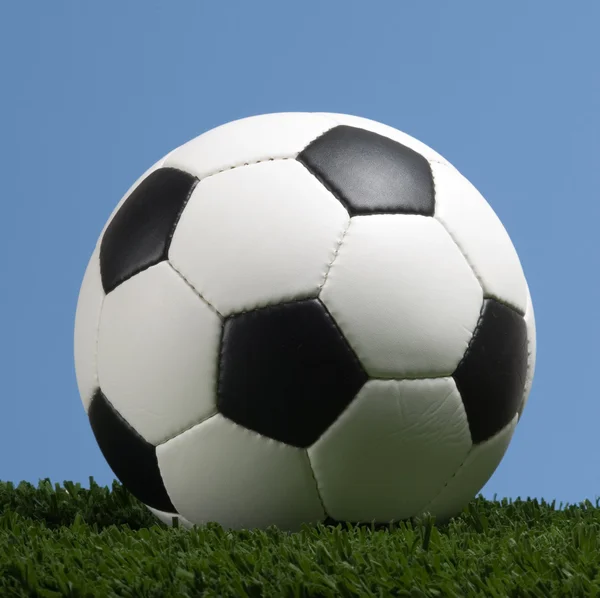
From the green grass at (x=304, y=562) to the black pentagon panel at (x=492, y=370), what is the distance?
366 millimetres

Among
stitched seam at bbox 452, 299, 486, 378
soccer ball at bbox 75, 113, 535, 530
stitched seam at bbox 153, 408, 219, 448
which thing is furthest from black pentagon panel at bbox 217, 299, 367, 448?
stitched seam at bbox 452, 299, 486, 378

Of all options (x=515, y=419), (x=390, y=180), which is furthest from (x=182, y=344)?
(x=515, y=419)

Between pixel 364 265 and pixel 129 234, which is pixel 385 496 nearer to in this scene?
pixel 364 265

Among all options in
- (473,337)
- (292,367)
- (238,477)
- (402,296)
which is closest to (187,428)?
(238,477)

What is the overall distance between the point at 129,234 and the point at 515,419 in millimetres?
1444

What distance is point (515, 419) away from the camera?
11.9 ft

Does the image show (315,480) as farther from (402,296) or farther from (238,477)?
(402,296)

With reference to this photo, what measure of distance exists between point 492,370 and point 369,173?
0.73 meters

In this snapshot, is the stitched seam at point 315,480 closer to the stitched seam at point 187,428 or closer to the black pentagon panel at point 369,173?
the stitched seam at point 187,428

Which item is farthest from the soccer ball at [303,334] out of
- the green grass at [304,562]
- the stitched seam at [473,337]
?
the green grass at [304,562]

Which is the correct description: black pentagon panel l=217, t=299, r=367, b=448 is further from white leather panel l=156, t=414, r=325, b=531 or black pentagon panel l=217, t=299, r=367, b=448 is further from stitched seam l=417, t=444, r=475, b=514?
stitched seam l=417, t=444, r=475, b=514

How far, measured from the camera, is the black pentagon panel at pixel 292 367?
10.1 feet

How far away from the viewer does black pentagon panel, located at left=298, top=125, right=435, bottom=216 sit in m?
3.25

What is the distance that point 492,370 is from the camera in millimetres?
3352
